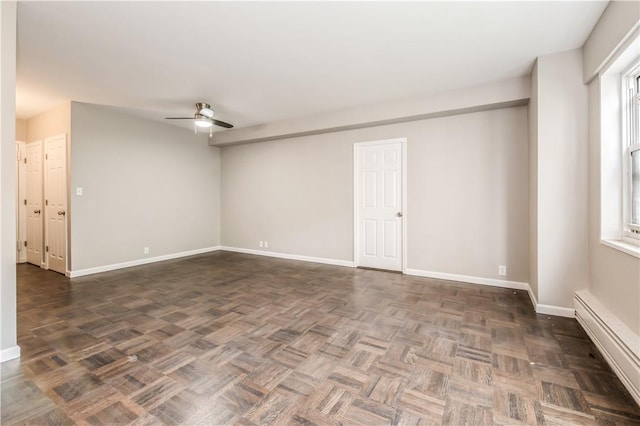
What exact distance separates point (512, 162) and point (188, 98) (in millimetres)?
4607

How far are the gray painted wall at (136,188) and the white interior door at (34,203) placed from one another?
1.24 metres

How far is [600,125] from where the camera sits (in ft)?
8.40

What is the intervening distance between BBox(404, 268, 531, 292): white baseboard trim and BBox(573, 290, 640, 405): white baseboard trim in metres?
1.09

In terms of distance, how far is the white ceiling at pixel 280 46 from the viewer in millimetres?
2320

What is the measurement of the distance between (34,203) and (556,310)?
8.06m

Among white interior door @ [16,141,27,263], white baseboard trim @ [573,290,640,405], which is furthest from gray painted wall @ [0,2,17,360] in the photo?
white interior door @ [16,141,27,263]

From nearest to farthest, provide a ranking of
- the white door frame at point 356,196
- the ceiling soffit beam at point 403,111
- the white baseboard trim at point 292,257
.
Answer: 1. the ceiling soffit beam at point 403,111
2. the white door frame at point 356,196
3. the white baseboard trim at point 292,257

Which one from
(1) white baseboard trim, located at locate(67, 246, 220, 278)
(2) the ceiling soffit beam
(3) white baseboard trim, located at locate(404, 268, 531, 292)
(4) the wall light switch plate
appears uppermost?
(2) the ceiling soffit beam

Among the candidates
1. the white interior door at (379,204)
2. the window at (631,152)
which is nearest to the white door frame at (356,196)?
the white interior door at (379,204)

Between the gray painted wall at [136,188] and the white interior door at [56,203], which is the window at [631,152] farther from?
the white interior door at [56,203]

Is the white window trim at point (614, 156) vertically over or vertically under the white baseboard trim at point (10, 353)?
over

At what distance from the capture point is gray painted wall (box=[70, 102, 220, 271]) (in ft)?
15.2

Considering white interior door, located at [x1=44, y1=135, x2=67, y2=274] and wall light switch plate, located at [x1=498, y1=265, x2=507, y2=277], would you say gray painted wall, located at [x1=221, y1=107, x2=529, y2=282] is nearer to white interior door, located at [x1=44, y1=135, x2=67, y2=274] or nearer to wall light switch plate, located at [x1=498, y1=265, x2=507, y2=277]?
wall light switch plate, located at [x1=498, y1=265, x2=507, y2=277]

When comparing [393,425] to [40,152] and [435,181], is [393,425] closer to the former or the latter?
[435,181]
